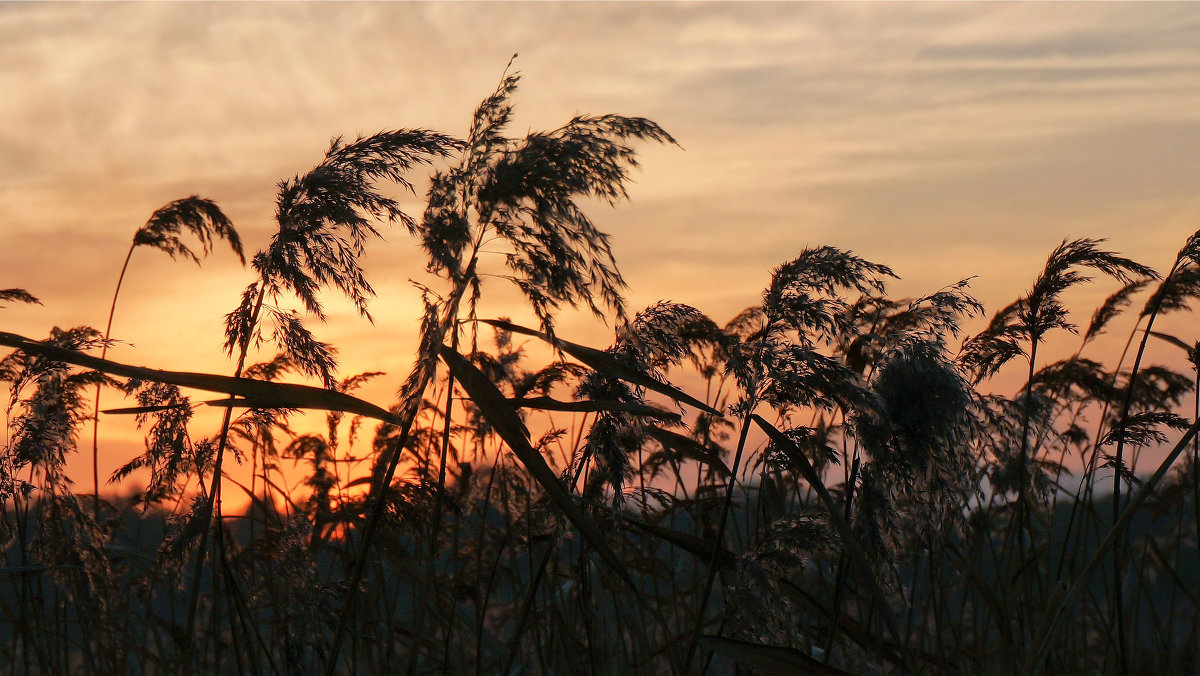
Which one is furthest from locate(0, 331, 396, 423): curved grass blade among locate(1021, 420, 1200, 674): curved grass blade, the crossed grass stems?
locate(1021, 420, 1200, 674): curved grass blade

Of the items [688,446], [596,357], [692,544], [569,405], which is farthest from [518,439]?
[692,544]

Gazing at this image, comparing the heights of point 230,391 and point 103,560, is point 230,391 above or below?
above

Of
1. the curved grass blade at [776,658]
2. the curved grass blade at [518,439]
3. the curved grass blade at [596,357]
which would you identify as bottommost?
the curved grass blade at [776,658]

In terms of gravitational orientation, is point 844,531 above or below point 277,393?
below

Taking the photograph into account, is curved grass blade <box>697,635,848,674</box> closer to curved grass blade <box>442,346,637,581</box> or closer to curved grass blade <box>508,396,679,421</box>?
curved grass blade <box>442,346,637,581</box>

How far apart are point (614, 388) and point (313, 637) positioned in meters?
1.65

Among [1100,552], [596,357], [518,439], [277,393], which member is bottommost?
[1100,552]

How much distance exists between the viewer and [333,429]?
6680 millimetres

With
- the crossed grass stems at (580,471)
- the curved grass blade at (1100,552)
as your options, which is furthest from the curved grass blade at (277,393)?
the curved grass blade at (1100,552)

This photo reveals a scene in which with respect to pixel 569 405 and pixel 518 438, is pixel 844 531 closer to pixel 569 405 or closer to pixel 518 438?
pixel 569 405

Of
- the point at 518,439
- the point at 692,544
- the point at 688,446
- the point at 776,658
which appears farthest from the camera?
the point at 692,544

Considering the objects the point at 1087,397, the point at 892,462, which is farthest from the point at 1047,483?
the point at 892,462

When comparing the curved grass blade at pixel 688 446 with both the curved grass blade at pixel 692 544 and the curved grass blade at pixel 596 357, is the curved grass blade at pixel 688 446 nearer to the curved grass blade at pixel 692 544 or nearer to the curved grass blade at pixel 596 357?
the curved grass blade at pixel 596 357

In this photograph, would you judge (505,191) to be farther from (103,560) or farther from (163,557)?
(103,560)
